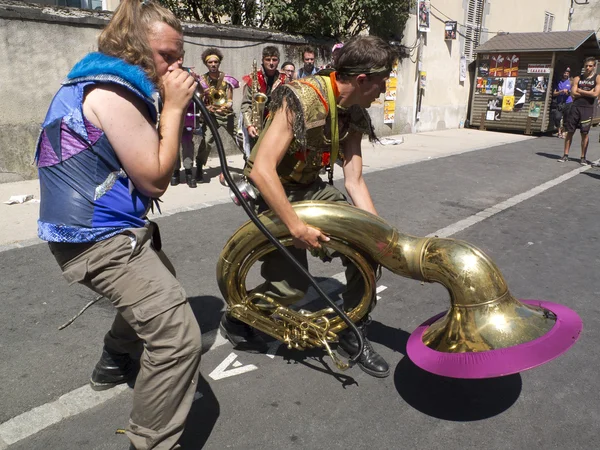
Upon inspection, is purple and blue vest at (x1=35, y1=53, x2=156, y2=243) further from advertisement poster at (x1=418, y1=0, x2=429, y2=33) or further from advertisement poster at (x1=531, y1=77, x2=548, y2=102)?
advertisement poster at (x1=531, y1=77, x2=548, y2=102)

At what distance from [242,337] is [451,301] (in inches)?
49.0

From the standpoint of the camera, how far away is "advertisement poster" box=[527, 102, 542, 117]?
15453 mm

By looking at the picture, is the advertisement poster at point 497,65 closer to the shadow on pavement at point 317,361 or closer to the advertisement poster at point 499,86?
the advertisement poster at point 499,86

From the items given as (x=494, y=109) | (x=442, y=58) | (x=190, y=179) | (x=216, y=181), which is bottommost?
(x=216, y=181)

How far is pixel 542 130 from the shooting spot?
50.7ft

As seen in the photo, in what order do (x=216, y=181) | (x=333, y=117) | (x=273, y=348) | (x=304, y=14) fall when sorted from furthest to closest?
(x=304, y=14) < (x=216, y=181) < (x=273, y=348) < (x=333, y=117)

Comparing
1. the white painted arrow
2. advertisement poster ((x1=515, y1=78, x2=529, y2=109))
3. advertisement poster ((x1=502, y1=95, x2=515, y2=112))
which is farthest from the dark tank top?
the white painted arrow

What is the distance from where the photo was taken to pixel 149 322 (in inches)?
71.0

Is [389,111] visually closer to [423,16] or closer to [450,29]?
[423,16]

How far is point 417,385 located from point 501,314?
735mm

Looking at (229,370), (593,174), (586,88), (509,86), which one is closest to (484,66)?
(509,86)

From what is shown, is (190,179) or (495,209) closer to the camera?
(495,209)

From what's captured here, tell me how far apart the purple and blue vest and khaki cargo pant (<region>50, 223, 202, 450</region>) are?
8cm

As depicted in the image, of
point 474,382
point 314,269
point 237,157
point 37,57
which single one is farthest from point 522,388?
point 237,157
